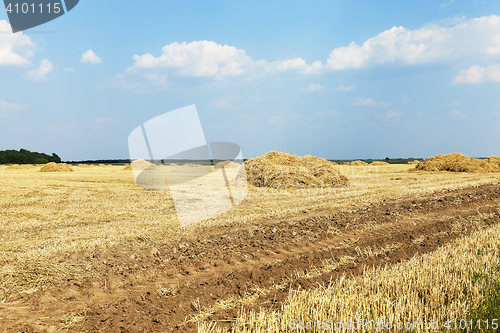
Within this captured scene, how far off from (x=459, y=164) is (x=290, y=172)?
2698cm

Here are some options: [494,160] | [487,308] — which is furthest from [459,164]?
[487,308]

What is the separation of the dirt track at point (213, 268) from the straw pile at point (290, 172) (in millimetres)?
9406

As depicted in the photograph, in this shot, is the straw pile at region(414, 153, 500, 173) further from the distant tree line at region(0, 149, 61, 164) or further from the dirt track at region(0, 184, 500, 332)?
the distant tree line at region(0, 149, 61, 164)

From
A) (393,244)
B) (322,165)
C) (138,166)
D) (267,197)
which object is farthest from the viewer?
(138,166)

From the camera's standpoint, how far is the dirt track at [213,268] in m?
4.12

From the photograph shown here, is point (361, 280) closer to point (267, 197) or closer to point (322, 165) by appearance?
point (267, 197)

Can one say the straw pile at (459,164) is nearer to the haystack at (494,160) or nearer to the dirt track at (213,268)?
the haystack at (494,160)

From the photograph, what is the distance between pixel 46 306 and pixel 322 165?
18.9 m

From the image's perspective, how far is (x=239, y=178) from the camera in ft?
72.1

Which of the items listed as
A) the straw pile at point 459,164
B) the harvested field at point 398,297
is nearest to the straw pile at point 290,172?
the harvested field at point 398,297

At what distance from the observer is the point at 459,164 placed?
35375 mm

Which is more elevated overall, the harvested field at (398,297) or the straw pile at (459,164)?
the straw pile at (459,164)

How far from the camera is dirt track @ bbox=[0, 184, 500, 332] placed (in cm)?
412

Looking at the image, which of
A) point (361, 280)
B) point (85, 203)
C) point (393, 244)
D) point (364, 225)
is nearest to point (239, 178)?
point (85, 203)
